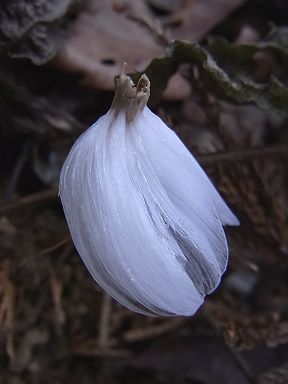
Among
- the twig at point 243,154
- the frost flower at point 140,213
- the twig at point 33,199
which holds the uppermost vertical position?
the frost flower at point 140,213

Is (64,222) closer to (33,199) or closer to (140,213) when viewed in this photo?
(33,199)

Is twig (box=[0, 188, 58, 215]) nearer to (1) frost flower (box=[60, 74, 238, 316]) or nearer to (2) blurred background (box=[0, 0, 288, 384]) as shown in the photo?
(2) blurred background (box=[0, 0, 288, 384])

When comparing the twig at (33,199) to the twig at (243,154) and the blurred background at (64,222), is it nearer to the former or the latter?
the blurred background at (64,222)

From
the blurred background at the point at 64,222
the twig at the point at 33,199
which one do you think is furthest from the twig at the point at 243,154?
the twig at the point at 33,199

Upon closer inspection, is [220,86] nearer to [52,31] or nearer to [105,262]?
[52,31]

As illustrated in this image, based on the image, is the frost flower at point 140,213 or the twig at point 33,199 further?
the twig at point 33,199

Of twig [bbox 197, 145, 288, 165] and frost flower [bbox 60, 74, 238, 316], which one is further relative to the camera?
twig [bbox 197, 145, 288, 165]

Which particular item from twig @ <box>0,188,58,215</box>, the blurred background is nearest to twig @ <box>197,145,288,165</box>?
the blurred background
